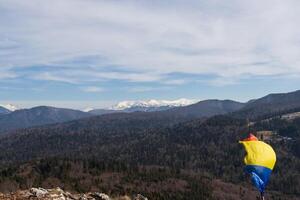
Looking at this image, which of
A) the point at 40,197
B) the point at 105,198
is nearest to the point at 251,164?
the point at 40,197

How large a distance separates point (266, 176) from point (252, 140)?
5.08 metres

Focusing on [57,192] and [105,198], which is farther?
[105,198]

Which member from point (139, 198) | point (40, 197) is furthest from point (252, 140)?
point (139, 198)

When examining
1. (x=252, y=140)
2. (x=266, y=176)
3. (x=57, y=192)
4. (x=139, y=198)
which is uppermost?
(x=252, y=140)

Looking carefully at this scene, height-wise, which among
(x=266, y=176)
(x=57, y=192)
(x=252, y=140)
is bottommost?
(x=57, y=192)

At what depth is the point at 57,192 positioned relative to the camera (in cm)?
8038

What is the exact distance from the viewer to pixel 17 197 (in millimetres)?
72688

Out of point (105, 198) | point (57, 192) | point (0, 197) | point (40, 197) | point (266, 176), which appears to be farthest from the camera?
point (105, 198)

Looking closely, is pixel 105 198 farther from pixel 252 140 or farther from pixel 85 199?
pixel 252 140

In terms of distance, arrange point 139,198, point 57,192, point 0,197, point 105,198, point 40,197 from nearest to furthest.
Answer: point 0,197
point 40,197
point 57,192
point 105,198
point 139,198

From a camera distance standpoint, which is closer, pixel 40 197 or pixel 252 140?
pixel 252 140

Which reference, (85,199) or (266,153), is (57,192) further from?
(266,153)

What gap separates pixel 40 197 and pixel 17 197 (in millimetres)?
3774

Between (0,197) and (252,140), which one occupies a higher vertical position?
(252,140)
